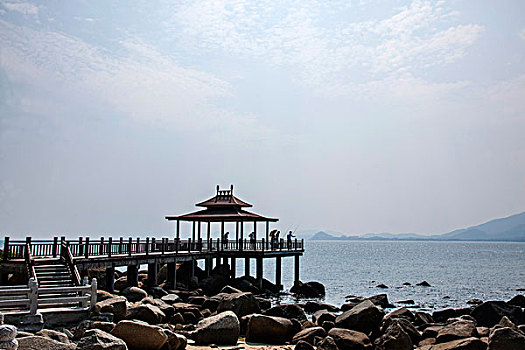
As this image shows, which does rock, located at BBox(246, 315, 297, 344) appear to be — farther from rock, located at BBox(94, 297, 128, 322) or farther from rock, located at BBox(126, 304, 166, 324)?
rock, located at BBox(94, 297, 128, 322)

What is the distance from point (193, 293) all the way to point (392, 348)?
50.6 feet

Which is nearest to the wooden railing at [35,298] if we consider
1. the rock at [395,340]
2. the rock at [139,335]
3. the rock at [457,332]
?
the rock at [139,335]

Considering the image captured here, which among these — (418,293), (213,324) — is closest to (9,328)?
(213,324)

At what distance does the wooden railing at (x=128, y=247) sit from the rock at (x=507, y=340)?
54.1ft

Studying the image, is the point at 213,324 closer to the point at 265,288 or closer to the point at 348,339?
the point at 348,339

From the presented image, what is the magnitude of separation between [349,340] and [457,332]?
3.49m

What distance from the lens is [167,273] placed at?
35531 millimetres

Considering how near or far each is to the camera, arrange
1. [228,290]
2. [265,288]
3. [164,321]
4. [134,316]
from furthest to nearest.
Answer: [265,288] → [228,290] → [164,321] → [134,316]

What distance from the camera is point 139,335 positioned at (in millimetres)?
15562

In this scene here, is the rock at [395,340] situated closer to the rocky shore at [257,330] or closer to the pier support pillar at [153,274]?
the rocky shore at [257,330]

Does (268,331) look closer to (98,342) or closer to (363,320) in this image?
(363,320)

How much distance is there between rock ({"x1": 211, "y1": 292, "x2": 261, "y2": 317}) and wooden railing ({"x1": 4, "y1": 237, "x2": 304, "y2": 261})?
6.73m

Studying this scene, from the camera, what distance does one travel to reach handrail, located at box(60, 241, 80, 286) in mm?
21750

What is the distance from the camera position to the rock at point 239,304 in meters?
23.4
